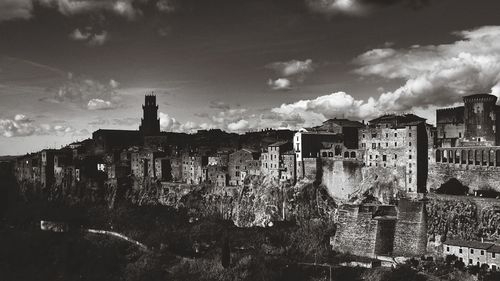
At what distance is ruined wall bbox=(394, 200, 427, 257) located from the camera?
38.9m

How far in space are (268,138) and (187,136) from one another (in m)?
20.9

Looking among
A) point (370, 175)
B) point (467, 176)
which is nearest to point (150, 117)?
point (370, 175)

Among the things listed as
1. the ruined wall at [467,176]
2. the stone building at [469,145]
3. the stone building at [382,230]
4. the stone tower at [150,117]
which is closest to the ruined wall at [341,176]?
the stone building at [382,230]

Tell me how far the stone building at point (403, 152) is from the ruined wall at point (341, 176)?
1502mm

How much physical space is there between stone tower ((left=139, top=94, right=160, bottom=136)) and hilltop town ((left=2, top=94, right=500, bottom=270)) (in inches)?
879

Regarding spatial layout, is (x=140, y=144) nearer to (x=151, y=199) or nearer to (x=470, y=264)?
(x=151, y=199)

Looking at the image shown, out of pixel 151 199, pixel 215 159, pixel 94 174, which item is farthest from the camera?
pixel 94 174

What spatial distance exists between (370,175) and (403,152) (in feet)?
12.6

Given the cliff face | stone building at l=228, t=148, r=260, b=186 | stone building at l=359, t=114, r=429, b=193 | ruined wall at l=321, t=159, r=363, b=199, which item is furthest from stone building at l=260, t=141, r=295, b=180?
the cliff face

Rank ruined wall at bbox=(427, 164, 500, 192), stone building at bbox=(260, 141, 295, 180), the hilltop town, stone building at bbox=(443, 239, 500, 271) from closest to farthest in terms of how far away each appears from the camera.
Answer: stone building at bbox=(443, 239, 500, 271)
the hilltop town
ruined wall at bbox=(427, 164, 500, 192)
stone building at bbox=(260, 141, 295, 180)

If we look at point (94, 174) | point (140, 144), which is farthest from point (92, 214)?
point (140, 144)

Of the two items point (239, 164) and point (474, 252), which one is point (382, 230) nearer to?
point (474, 252)

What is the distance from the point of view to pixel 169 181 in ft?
220

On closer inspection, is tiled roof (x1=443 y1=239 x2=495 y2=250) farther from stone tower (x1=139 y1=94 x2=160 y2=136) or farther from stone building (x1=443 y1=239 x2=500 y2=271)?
stone tower (x1=139 y1=94 x2=160 y2=136)
